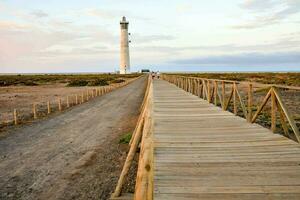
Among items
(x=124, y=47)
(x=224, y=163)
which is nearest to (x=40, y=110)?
(x=224, y=163)

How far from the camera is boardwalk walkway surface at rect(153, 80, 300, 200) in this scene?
4.61 m

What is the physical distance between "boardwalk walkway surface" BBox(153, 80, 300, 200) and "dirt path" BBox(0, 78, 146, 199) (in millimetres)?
1927

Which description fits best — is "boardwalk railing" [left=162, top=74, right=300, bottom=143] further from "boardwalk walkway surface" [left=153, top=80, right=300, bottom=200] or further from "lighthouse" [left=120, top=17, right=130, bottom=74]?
"lighthouse" [left=120, top=17, right=130, bottom=74]

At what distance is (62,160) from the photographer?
10789 millimetres

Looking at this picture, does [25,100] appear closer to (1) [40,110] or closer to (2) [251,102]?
(1) [40,110]

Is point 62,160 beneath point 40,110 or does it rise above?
above

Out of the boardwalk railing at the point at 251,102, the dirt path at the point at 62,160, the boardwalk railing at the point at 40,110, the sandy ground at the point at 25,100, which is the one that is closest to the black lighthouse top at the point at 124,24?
the sandy ground at the point at 25,100

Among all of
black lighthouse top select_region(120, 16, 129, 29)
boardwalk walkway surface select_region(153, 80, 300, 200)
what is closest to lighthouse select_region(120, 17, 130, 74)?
black lighthouse top select_region(120, 16, 129, 29)

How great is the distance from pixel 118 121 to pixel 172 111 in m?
6.00

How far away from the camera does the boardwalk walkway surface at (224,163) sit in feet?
15.1

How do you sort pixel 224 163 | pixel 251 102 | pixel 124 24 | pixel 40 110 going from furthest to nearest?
1. pixel 124 24
2. pixel 40 110
3. pixel 251 102
4. pixel 224 163

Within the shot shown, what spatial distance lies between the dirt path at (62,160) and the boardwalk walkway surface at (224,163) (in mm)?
1927

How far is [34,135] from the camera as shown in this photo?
1512 centimetres

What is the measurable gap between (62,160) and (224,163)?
6152 mm
